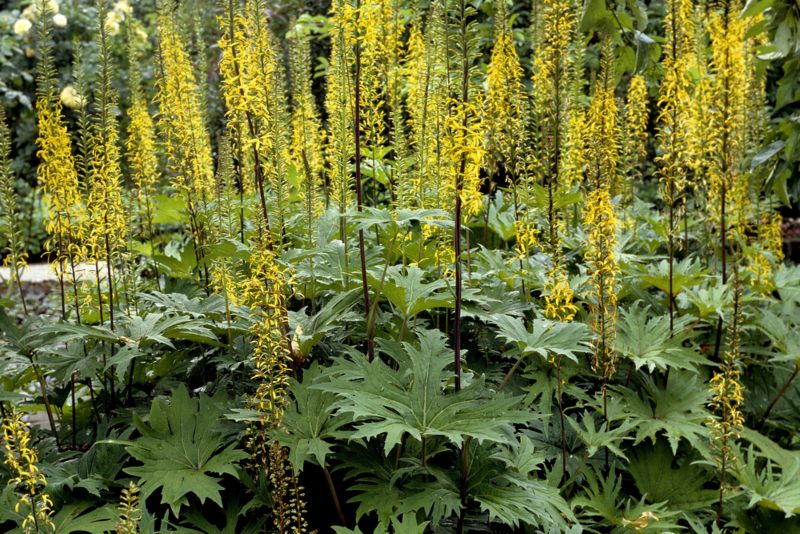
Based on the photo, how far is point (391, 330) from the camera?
3039 millimetres

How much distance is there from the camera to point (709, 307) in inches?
139

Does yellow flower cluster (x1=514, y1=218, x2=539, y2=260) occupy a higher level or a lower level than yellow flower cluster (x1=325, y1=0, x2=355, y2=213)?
lower

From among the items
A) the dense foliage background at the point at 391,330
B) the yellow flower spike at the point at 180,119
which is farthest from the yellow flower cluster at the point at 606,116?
the yellow flower spike at the point at 180,119

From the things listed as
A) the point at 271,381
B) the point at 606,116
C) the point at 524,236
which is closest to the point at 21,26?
the point at 606,116

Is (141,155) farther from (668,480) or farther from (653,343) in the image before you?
(668,480)

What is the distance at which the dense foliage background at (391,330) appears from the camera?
244cm

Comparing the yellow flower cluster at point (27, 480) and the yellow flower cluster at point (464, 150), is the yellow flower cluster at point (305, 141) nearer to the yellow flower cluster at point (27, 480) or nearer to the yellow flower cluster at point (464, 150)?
the yellow flower cluster at point (464, 150)

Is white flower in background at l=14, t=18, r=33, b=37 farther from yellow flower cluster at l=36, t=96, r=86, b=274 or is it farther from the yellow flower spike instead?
yellow flower cluster at l=36, t=96, r=86, b=274

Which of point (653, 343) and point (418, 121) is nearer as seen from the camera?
point (653, 343)

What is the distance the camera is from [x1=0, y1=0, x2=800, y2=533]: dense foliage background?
2.44 m

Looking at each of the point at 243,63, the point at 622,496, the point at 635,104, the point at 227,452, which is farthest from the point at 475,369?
the point at 635,104

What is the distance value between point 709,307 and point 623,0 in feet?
4.84

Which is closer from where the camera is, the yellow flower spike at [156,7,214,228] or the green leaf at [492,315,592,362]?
the green leaf at [492,315,592,362]

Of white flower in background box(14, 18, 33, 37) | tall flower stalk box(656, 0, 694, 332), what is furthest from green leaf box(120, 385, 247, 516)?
white flower in background box(14, 18, 33, 37)
